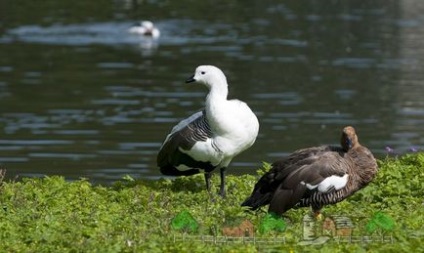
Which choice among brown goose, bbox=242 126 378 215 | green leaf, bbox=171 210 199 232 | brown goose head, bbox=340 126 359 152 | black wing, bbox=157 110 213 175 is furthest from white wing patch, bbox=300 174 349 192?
black wing, bbox=157 110 213 175

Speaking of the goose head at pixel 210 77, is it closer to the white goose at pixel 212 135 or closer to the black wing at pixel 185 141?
the white goose at pixel 212 135

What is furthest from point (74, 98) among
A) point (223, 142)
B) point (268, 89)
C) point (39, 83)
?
point (223, 142)

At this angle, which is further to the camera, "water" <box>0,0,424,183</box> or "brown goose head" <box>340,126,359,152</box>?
"water" <box>0,0,424,183</box>

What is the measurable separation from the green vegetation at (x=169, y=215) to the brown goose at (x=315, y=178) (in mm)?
221

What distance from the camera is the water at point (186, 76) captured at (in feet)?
82.2

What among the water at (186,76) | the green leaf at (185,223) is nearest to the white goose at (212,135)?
the green leaf at (185,223)

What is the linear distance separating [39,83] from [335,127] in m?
10.2

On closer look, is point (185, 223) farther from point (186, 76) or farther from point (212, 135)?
point (186, 76)

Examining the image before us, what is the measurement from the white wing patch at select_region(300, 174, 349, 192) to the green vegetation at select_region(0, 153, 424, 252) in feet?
1.19

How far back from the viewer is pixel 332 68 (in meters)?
37.3

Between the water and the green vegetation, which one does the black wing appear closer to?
the green vegetation

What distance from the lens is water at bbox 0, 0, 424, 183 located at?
25062 millimetres

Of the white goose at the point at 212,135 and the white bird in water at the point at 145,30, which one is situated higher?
the white goose at the point at 212,135

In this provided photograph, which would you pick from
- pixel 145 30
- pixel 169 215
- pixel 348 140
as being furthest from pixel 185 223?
pixel 145 30
